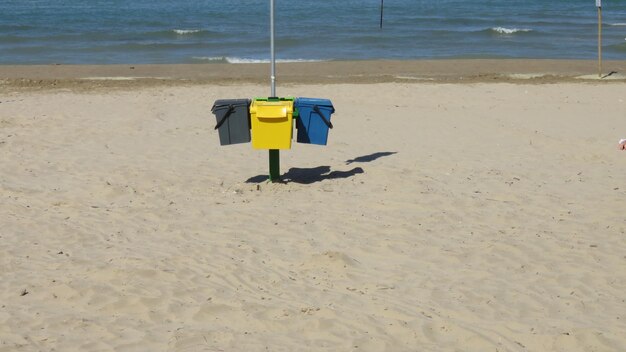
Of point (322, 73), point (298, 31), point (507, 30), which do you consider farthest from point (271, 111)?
point (507, 30)

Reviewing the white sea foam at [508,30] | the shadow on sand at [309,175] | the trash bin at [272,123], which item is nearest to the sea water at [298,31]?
the white sea foam at [508,30]

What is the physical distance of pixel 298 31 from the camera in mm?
31156

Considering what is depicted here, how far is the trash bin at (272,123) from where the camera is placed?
839 cm

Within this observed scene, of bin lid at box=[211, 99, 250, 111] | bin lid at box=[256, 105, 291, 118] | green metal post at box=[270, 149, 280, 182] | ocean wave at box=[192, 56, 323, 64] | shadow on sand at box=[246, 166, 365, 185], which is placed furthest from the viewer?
ocean wave at box=[192, 56, 323, 64]

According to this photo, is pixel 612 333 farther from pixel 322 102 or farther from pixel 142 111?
pixel 142 111

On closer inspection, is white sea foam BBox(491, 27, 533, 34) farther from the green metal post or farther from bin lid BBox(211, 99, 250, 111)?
bin lid BBox(211, 99, 250, 111)

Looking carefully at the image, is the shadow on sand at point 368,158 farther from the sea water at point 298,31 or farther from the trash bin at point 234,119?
the sea water at point 298,31

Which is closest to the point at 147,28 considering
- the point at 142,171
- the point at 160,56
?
the point at 160,56

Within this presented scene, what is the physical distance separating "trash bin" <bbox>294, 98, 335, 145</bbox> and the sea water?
15072mm

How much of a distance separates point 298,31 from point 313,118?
22978mm

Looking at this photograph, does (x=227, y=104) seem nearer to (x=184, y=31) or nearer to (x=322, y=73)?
(x=322, y=73)

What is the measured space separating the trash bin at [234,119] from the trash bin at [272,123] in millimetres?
88

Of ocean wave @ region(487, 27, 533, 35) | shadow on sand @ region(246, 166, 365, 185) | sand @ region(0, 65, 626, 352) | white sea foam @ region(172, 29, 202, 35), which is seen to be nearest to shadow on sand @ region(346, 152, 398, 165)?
sand @ region(0, 65, 626, 352)

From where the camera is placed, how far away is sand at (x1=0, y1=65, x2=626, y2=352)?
17.3ft
